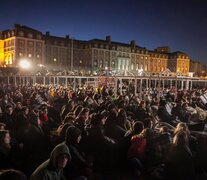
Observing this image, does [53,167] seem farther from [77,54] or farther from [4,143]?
[77,54]

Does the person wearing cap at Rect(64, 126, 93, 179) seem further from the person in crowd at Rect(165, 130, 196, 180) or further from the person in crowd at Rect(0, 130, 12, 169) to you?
the person in crowd at Rect(165, 130, 196, 180)

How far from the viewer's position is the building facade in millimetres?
62781

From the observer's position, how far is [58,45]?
70.3 m

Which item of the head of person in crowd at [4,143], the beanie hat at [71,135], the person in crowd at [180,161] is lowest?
the person in crowd at [180,161]

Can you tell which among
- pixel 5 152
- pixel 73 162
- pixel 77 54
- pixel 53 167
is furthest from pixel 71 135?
pixel 77 54

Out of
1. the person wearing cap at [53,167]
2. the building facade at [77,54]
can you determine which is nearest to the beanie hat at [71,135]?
the person wearing cap at [53,167]

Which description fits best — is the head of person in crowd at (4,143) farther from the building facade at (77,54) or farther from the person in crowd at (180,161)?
the building facade at (77,54)

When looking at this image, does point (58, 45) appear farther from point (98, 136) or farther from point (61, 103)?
point (98, 136)

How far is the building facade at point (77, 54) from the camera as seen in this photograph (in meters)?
62.8

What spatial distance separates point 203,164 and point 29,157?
417 cm

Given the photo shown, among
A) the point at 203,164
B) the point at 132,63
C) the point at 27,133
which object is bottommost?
the point at 203,164

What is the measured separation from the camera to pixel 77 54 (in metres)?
75.0

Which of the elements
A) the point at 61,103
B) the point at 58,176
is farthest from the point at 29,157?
the point at 61,103

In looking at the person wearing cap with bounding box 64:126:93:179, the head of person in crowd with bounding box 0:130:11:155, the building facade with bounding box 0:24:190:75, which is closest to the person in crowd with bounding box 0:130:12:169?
the head of person in crowd with bounding box 0:130:11:155
